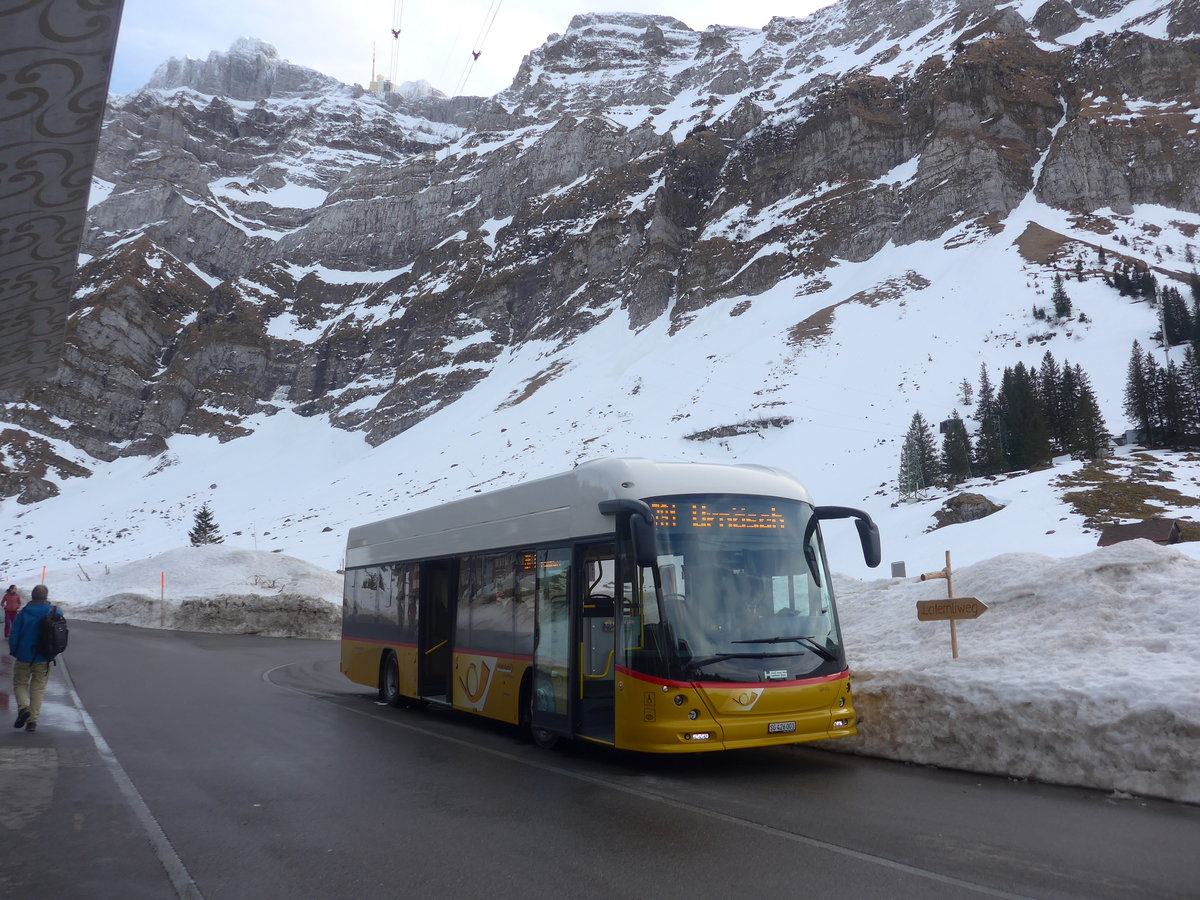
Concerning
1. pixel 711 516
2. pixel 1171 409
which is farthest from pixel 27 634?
pixel 1171 409

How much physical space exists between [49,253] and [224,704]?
786 centimetres

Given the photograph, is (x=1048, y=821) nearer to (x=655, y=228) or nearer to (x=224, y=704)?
(x=224, y=704)

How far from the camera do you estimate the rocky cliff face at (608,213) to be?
11581 cm

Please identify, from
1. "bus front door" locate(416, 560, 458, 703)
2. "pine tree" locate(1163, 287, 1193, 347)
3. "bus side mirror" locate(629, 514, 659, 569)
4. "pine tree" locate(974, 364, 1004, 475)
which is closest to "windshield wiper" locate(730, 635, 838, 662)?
"bus side mirror" locate(629, 514, 659, 569)

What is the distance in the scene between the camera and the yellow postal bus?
805 cm

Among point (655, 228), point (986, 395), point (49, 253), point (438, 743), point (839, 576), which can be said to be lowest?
point (438, 743)

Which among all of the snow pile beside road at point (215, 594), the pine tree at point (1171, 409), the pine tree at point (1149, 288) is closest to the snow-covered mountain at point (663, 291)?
the pine tree at point (1149, 288)

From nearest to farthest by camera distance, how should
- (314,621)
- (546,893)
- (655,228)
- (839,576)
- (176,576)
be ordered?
(546,893) < (839,576) < (314,621) < (176,576) < (655,228)

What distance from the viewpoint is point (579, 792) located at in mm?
7738

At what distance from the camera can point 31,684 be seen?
11.0 metres

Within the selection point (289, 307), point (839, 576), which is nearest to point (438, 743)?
point (839, 576)

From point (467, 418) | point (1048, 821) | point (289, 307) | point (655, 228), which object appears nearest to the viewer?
point (1048, 821)

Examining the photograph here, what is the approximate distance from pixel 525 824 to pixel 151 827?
277 cm

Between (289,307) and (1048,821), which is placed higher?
(289,307)
